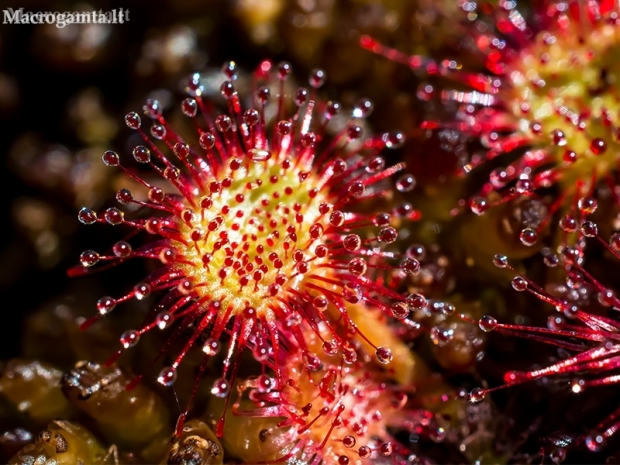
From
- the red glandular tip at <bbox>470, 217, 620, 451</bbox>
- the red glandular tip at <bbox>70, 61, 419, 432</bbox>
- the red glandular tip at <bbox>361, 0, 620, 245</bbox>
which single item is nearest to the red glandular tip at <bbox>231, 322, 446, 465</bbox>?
the red glandular tip at <bbox>70, 61, 419, 432</bbox>

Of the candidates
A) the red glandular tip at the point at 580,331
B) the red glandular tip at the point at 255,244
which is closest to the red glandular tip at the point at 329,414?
the red glandular tip at the point at 255,244

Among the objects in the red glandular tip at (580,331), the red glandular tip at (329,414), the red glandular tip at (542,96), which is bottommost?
the red glandular tip at (329,414)

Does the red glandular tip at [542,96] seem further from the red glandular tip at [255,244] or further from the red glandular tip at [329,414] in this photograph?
the red glandular tip at [329,414]

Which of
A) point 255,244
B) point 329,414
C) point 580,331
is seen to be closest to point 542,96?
point 580,331

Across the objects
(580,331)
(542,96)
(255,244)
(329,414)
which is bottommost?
(329,414)

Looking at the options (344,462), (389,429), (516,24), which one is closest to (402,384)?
(389,429)

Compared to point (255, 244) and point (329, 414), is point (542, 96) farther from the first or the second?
point (329, 414)
